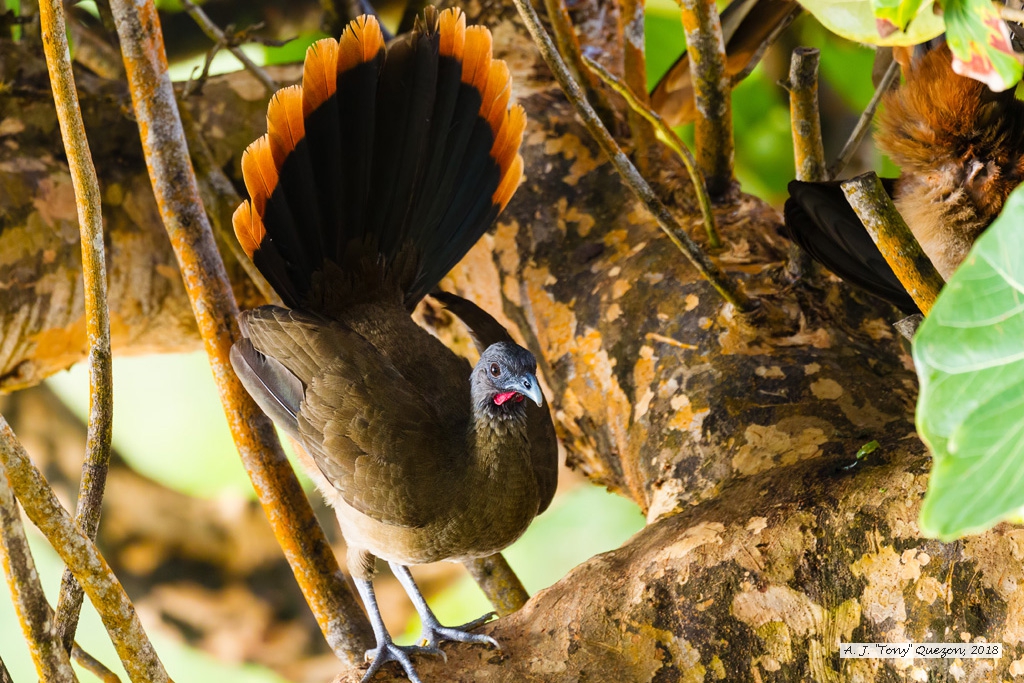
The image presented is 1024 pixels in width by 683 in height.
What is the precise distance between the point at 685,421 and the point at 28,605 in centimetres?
83

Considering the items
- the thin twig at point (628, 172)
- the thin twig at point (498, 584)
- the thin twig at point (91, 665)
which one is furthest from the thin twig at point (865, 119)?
the thin twig at point (91, 665)

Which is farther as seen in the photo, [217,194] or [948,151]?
[217,194]

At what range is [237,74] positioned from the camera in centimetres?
175

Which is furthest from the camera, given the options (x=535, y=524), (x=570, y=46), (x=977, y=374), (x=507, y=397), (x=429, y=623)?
(x=535, y=524)

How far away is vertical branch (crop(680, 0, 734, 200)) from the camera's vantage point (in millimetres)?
1244

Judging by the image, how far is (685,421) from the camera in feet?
3.84

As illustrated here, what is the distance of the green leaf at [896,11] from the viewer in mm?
538

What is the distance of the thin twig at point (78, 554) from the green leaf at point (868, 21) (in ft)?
2.59

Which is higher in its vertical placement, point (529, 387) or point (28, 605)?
point (28, 605)

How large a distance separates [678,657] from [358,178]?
82 centimetres

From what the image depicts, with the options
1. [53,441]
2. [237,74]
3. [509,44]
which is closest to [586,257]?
[509,44]

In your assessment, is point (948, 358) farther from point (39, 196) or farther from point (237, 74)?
point (237, 74)

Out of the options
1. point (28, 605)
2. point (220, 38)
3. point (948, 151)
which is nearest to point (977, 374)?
point (948, 151)

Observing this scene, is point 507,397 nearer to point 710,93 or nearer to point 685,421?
point 685,421
